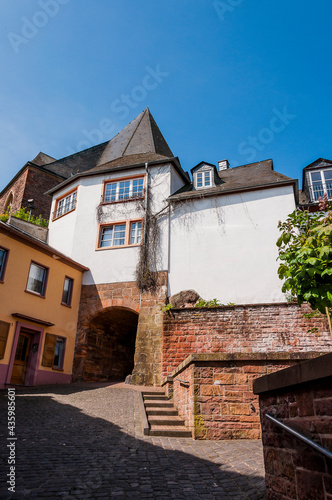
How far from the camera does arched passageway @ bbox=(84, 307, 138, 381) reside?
16.7 meters

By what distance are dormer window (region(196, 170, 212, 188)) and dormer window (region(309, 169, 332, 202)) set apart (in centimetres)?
496

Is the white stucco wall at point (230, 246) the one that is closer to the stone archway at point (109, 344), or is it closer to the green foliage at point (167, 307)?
the green foliage at point (167, 307)

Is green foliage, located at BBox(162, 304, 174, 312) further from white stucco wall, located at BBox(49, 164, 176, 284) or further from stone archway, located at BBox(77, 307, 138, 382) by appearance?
stone archway, located at BBox(77, 307, 138, 382)

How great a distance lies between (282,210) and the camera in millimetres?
15688

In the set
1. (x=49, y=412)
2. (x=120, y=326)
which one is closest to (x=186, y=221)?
(x=120, y=326)

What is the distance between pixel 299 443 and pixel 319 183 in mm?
18209

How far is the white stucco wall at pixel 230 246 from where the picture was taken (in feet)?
48.8

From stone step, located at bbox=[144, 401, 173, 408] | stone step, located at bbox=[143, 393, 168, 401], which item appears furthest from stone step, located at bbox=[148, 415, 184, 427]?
stone step, located at bbox=[143, 393, 168, 401]

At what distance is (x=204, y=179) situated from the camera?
18.6 m

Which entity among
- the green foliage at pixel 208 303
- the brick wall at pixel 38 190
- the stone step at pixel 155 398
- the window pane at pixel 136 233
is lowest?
the stone step at pixel 155 398

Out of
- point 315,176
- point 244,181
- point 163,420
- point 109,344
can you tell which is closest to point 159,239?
point 244,181

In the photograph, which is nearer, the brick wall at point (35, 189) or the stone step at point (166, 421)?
the stone step at point (166, 421)

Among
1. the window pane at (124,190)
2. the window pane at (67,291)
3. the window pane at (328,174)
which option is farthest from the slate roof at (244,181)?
the window pane at (67,291)

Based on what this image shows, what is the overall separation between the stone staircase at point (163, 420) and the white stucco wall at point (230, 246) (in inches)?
241
